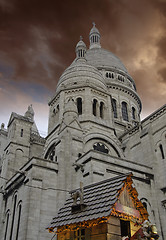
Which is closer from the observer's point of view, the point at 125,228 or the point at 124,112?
the point at 125,228

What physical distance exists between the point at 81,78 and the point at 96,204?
28062mm

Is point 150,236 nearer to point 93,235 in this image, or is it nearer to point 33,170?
point 93,235

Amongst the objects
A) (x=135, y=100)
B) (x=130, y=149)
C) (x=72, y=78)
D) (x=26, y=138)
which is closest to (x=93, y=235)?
(x=130, y=149)

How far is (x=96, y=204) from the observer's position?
33.0 ft

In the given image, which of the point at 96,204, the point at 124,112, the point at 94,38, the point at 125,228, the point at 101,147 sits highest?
the point at 94,38

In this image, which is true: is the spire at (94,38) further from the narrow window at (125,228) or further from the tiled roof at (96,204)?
the narrow window at (125,228)

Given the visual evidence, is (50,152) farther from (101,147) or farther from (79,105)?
(79,105)

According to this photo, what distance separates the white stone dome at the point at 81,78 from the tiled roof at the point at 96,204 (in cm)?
2482

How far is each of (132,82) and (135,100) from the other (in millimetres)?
6157

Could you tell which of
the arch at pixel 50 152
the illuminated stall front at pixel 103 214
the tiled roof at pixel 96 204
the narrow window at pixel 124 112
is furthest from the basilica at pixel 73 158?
the illuminated stall front at pixel 103 214

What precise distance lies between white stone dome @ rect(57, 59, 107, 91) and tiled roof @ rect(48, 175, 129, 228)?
24.8 meters

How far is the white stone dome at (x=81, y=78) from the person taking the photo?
35.7 m

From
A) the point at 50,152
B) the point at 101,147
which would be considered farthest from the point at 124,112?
the point at 50,152

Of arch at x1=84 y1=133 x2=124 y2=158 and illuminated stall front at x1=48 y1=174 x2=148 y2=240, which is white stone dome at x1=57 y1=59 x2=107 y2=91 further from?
illuminated stall front at x1=48 y1=174 x2=148 y2=240
